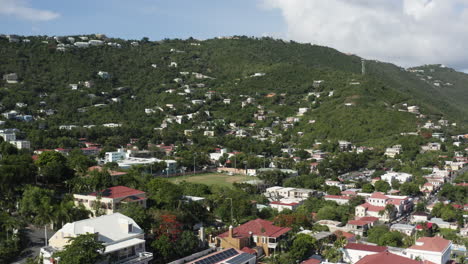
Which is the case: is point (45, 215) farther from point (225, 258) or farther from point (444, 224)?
point (444, 224)

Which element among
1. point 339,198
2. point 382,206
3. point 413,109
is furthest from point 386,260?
point 413,109

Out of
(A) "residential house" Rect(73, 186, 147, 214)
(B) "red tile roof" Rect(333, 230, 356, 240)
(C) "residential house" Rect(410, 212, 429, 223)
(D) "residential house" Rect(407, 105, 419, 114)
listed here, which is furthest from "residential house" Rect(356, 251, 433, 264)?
(D) "residential house" Rect(407, 105, 419, 114)

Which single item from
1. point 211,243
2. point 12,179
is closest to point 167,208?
point 211,243

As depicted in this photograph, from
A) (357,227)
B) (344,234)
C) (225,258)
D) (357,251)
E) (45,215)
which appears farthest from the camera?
(357,227)

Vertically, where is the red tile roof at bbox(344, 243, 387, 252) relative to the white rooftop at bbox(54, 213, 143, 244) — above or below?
below

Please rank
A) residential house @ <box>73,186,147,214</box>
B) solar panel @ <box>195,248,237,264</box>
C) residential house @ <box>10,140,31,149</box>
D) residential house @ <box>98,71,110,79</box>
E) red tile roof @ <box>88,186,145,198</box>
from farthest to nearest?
residential house @ <box>98,71,110,79</box> < residential house @ <box>10,140,31,149</box> < red tile roof @ <box>88,186,145,198</box> < residential house @ <box>73,186,147,214</box> < solar panel @ <box>195,248,237,264</box>

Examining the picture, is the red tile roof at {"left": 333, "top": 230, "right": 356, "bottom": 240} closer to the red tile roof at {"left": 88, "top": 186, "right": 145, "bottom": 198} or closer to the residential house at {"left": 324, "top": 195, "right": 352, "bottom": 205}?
the residential house at {"left": 324, "top": 195, "right": 352, "bottom": 205}
